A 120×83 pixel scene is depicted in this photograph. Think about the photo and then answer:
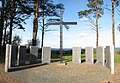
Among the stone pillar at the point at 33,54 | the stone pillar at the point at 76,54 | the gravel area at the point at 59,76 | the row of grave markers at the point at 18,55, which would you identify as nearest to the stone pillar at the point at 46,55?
the row of grave markers at the point at 18,55

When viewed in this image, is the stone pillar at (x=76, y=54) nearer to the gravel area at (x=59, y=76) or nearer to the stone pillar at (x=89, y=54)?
the stone pillar at (x=89, y=54)

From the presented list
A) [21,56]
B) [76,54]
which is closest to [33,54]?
[21,56]

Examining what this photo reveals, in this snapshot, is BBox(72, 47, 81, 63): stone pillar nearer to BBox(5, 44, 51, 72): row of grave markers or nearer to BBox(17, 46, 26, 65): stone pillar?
BBox(5, 44, 51, 72): row of grave markers

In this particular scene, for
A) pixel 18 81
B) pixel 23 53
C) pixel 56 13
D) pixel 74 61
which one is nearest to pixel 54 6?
pixel 56 13

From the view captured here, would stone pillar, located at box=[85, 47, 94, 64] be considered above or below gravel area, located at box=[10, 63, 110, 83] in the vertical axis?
above

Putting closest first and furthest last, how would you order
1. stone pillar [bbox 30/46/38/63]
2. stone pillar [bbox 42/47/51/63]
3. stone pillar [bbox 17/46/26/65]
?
1. stone pillar [bbox 17/46/26/65]
2. stone pillar [bbox 30/46/38/63]
3. stone pillar [bbox 42/47/51/63]

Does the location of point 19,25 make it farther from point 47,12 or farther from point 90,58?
point 90,58

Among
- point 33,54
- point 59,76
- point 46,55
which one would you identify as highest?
point 33,54

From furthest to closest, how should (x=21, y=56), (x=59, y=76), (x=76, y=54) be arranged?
(x=76, y=54) → (x=21, y=56) → (x=59, y=76)

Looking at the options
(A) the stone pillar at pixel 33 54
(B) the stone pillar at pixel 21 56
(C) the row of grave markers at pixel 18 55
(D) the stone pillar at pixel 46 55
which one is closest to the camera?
(C) the row of grave markers at pixel 18 55

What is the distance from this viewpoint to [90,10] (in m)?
35.6

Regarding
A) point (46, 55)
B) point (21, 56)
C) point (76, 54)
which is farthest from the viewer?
point (76, 54)

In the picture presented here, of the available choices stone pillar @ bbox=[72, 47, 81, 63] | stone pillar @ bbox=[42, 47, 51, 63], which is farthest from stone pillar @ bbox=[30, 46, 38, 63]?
stone pillar @ bbox=[72, 47, 81, 63]

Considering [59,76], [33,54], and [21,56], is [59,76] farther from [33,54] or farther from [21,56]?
[33,54]
